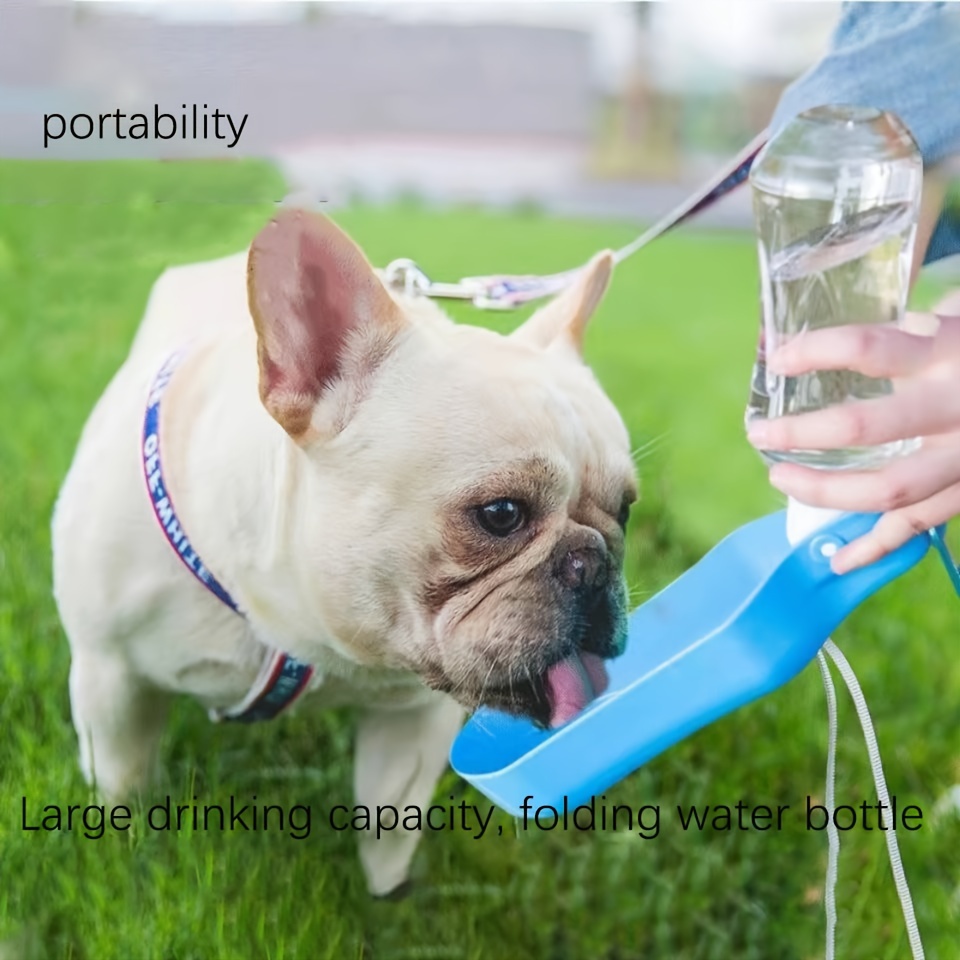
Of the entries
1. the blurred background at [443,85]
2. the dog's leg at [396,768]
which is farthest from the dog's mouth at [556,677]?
the blurred background at [443,85]

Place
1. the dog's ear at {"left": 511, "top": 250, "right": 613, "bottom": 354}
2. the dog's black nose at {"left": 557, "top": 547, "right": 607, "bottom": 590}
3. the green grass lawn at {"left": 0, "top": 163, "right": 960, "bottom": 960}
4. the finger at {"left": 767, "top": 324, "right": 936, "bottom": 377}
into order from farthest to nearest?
the green grass lawn at {"left": 0, "top": 163, "right": 960, "bottom": 960}
the dog's ear at {"left": 511, "top": 250, "right": 613, "bottom": 354}
the dog's black nose at {"left": 557, "top": 547, "right": 607, "bottom": 590}
the finger at {"left": 767, "top": 324, "right": 936, "bottom": 377}

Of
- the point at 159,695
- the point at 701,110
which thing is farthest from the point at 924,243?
the point at 701,110

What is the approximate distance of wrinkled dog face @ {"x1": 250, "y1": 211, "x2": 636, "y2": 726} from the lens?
2.67ft

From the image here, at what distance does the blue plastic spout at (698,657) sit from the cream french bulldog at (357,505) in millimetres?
36

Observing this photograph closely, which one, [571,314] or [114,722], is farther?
[114,722]

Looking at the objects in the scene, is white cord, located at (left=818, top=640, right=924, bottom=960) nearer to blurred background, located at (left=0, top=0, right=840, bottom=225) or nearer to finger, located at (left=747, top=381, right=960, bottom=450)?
finger, located at (left=747, top=381, right=960, bottom=450)

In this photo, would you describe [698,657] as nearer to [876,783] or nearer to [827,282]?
[876,783]

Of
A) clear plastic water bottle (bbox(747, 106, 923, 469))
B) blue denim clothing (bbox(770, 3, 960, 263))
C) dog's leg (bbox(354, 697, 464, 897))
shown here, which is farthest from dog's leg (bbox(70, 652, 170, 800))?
blue denim clothing (bbox(770, 3, 960, 263))

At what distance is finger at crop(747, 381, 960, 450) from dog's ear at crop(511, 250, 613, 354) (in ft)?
0.67

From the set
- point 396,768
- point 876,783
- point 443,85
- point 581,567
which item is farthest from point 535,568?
point 443,85

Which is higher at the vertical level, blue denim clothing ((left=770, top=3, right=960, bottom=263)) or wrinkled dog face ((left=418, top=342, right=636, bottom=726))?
blue denim clothing ((left=770, top=3, right=960, bottom=263))

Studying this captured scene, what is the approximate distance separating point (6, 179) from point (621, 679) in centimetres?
89

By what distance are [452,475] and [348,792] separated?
22.1 inches

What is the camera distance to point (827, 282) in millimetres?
939
